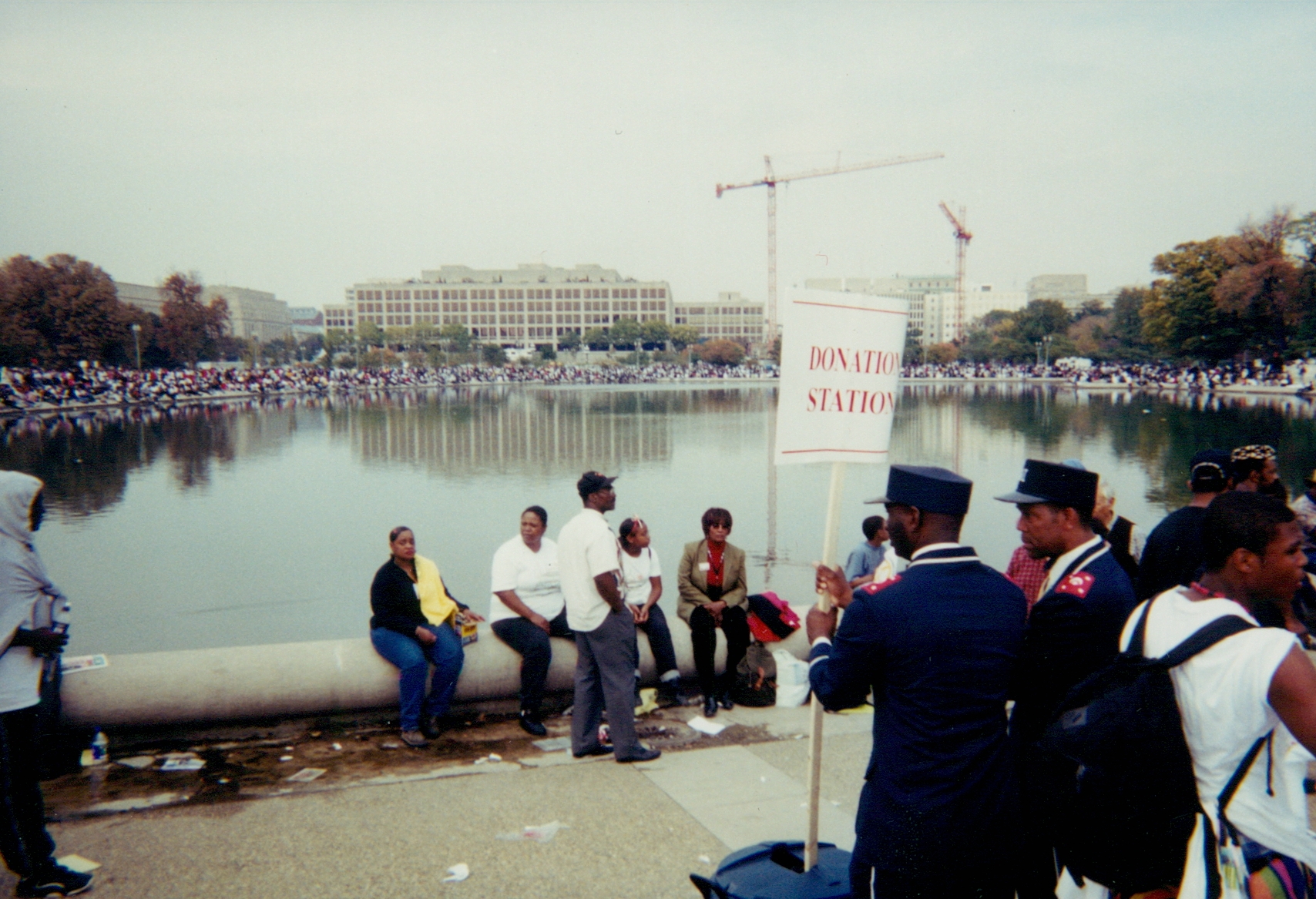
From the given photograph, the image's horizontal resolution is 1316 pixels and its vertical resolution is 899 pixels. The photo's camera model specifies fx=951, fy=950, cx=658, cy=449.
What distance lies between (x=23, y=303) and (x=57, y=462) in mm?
45501

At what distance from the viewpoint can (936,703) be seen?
2613 millimetres

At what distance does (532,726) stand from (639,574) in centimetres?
132

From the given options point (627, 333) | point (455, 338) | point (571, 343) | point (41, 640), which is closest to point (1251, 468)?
point (41, 640)

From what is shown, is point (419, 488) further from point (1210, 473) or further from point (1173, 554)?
point (1173, 554)

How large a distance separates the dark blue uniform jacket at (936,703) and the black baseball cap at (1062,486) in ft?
1.44

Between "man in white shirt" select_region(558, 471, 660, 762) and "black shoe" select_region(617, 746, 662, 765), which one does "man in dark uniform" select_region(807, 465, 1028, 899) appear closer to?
"man in white shirt" select_region(558, 471, 660, 762)

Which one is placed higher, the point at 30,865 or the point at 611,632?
the point at 611,632

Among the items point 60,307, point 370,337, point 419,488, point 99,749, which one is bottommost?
point 419,488

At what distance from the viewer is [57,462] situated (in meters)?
26.6

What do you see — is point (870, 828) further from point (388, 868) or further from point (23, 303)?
point (23, 303)

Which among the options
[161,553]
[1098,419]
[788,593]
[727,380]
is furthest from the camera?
[727,380]

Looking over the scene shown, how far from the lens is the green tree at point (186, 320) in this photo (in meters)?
84.1

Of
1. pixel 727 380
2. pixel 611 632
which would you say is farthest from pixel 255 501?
pixel 727 380

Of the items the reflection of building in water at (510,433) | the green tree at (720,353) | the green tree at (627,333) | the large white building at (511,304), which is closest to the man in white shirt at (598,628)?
the reflection of building in water at (510,433)
